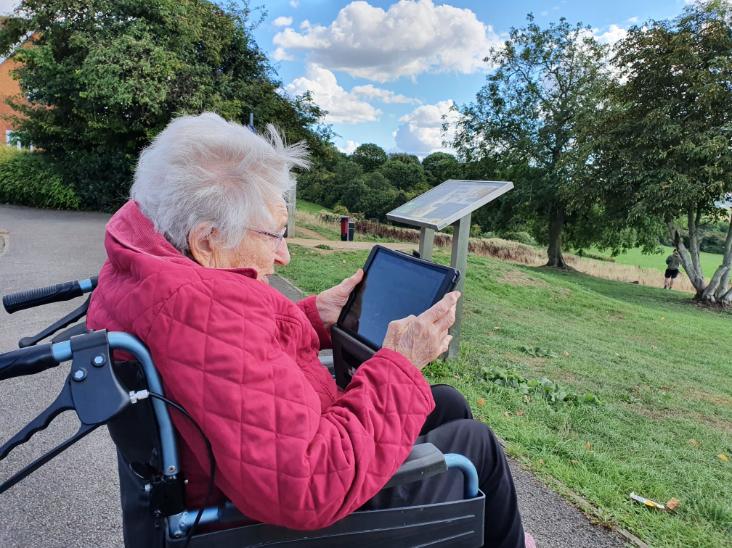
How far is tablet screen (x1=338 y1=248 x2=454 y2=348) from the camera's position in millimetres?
1813

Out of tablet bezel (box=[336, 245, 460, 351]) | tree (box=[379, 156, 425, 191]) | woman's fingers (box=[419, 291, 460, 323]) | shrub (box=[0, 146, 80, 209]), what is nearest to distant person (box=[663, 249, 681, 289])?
tablet bezel (box=[336, 245, 460, 351])

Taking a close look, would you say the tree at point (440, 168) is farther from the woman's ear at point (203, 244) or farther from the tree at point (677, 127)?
the woman's ear at point (203, 244)

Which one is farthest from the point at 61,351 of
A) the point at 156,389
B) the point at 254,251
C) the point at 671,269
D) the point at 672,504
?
the point at 671,269

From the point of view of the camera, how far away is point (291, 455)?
1.13m

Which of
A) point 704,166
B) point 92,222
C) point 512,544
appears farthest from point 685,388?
point 92,222

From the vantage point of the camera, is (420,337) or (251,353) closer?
(251,353)

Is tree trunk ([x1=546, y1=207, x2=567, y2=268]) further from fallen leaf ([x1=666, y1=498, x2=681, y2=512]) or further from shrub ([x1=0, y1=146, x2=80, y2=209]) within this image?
fallen leaf ([x1=666, y1=498, x2=681, y2=512])

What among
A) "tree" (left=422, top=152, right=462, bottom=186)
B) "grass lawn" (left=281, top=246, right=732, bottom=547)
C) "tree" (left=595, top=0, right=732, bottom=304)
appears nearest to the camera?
"grass lawn" (left=281, top=246, right=732, bottom=547)

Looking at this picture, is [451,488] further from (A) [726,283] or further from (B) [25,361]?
(A) [726,283]

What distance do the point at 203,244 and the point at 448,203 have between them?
10.0ft

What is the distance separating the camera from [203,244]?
4.75ft

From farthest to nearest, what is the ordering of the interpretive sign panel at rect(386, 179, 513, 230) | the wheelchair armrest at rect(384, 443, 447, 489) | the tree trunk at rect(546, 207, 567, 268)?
the tree trunk at rect(546, 207, 567, 268) → the interpretive sign panel at rect(386, 179, 513, 230) → the wheelchair armrest at rect(384, 443, 447, 489)

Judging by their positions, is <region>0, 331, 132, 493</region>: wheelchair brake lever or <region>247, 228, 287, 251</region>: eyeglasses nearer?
<region>0, 331, 132, 493</region>: wheelchair brake lever

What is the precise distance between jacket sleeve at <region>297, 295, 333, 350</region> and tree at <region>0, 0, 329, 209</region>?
1466 cm
